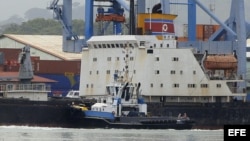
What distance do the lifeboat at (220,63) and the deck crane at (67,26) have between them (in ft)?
37.1

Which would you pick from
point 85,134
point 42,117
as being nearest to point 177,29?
point 42,117

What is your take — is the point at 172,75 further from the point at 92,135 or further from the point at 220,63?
the point at 92,135

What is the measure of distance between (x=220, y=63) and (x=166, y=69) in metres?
3.48

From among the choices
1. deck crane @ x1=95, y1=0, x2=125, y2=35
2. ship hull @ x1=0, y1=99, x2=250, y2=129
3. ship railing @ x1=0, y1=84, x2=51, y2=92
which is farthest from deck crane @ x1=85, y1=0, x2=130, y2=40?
ship hull @ x1=0, y1=99, x2=250, y2=129

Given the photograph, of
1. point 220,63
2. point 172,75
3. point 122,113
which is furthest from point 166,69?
point 122,113

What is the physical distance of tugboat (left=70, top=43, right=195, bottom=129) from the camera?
6806 centimetres

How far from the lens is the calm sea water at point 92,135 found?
188ft

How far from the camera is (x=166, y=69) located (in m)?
78.6

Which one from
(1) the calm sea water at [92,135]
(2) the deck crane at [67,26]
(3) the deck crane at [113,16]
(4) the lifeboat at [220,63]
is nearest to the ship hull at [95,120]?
(1) the calm sea water at [92,135]

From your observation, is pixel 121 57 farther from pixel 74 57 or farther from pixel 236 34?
pixel 74 57

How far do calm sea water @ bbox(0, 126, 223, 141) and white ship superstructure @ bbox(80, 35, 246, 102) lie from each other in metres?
9.61

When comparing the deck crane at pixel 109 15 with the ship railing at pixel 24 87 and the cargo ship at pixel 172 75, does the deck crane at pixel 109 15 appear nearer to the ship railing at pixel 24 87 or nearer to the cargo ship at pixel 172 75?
the cargo ship at pixel 172 75

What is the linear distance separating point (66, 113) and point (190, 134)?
8.66 m

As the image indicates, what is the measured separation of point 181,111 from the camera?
253ft
